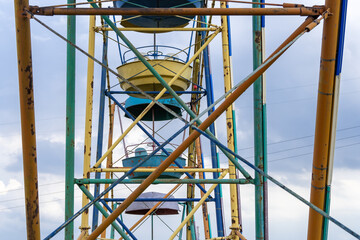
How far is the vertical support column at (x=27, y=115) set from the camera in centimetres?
555

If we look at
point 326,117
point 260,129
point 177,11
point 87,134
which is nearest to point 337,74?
point 326,117

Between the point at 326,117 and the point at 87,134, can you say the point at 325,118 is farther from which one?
the point at 87,134

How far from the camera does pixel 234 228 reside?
920 centimetres

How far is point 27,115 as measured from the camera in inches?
221

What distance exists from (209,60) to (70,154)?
5.83 meters

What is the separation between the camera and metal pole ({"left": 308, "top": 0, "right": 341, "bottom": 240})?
5.51 metres

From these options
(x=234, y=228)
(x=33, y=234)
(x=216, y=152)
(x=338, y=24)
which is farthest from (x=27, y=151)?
(x=216, y=152)

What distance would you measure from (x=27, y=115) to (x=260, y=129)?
2.82 metres

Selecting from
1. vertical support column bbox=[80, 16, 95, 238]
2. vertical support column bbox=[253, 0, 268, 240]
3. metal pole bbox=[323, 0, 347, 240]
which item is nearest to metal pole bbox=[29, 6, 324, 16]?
metal pole bbox=[323, 0, 347, 240]

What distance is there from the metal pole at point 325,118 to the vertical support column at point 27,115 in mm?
3101

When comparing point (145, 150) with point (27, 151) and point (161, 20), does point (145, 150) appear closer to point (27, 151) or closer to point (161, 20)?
point (161, 20)

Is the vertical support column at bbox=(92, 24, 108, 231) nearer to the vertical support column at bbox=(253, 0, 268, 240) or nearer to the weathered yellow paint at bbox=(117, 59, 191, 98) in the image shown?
the weathered yellow paint at bbox=(117, 59, 191, 98)

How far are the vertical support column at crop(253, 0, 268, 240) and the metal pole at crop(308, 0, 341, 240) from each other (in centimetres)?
91

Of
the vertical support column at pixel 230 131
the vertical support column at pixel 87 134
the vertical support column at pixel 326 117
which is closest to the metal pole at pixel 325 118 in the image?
the vertical support column at pixel 326 117
